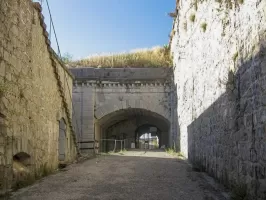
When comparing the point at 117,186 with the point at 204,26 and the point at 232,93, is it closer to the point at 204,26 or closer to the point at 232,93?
the point at 232,93

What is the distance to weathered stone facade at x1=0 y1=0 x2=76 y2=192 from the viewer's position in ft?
17.6

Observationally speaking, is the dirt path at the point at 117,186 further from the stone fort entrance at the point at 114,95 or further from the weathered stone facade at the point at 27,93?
the stone fort entrance at the point at 114,95

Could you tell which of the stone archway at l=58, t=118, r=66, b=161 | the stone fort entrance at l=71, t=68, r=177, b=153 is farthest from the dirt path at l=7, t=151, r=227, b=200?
the stone fort entrance at l=71, t=68, r=177, b=153

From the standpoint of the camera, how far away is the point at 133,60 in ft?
65.9

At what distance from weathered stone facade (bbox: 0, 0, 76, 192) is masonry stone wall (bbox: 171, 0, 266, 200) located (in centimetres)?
381

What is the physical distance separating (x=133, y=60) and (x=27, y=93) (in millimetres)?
13921

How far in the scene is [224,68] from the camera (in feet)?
19.2

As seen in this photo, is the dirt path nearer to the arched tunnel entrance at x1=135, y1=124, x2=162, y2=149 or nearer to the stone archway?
the stone archway

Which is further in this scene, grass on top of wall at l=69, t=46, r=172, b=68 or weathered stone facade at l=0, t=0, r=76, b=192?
grass on top of wall at l=69, t=46, r=172, b=68

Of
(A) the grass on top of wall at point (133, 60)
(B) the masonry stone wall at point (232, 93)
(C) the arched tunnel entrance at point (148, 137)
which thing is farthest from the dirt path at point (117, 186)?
(C) the arched tunnel entrance at point (148, 137)

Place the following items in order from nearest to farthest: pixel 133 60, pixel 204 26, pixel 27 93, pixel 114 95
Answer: pixel 27 93, pixel 204 26, pixel 114 95, pixel 133 60

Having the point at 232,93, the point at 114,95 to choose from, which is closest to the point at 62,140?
the point at 232,93

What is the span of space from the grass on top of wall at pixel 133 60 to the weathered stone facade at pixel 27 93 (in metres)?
10.5

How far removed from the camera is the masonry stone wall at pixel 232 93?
400 cm
